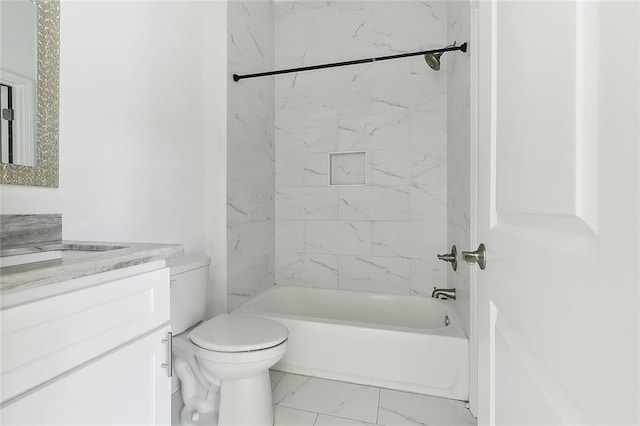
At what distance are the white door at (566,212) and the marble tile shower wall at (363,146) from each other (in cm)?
186

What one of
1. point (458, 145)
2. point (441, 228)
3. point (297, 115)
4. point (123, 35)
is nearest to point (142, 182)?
point (123, 35)

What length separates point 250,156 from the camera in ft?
7.91

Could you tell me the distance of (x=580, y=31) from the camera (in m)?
0.40

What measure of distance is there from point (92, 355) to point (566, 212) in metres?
0.91

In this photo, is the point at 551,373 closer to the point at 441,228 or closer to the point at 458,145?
the point at 458,145

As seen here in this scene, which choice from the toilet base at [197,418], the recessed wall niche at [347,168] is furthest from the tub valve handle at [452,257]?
the toilet base at [197,418]

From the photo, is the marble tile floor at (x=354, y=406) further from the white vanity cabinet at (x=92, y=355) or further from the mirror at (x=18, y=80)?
the mirror at (x=18, y=80)

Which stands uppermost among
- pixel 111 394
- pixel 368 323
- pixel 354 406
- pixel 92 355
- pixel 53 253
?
pixel 53 253

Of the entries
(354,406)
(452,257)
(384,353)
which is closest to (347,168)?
(452,257)

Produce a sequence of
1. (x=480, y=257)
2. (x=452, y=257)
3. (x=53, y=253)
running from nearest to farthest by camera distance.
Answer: (x=480, y=257) < (x=53, y=253) < (x=452, y=257)

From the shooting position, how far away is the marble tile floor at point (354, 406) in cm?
155

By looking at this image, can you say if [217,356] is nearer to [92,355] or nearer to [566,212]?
[92,355]

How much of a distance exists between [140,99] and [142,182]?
41cm

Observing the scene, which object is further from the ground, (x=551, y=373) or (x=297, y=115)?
(x=297, y=115)
